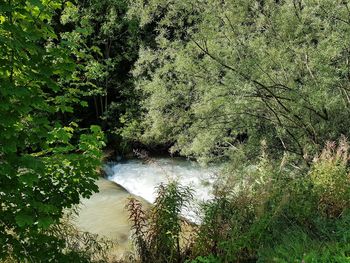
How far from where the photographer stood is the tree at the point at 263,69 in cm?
723

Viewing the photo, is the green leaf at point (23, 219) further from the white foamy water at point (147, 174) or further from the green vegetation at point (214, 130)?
the white foamy water at point (147, 174)

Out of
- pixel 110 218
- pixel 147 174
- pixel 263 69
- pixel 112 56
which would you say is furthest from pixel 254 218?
pixel 112 56

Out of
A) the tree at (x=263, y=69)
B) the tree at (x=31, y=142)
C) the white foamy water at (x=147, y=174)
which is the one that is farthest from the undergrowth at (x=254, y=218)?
the white foamy water at (x=147, y=174)

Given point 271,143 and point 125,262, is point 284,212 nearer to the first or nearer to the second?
point 125,262

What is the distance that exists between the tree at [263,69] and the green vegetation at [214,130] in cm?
3

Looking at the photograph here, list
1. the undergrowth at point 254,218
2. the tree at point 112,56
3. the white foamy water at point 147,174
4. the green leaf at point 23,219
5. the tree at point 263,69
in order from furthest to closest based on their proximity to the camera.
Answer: the tree at point 112,56 → the white foamy water at point 147,174 → the tree at point 263,69 → the undergrowth at point 254,218 → the green leaf at point 23,219

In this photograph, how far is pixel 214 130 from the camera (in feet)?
27.9

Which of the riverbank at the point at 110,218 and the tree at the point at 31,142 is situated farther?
the riverbank at the point at 110,218

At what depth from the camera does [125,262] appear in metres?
5.71

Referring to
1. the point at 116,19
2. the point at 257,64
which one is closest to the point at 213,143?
the point at 257,64

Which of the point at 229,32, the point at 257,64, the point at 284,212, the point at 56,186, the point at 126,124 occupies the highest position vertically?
the point at 229,32

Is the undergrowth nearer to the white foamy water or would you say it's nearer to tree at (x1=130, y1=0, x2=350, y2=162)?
tree at (x1=130, y1=0, x2=350, y2=162)

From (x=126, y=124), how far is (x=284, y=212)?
9700 millimetres

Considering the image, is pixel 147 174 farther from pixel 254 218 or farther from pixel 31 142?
pixel 31 142
